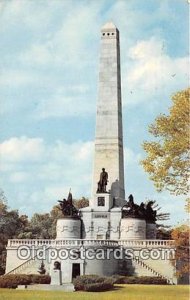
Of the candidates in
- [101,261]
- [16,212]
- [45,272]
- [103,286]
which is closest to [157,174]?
[103,286]

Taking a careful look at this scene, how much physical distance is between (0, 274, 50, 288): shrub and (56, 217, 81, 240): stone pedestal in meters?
6.81

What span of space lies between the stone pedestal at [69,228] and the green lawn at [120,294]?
10.7 metres

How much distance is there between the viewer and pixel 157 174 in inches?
840

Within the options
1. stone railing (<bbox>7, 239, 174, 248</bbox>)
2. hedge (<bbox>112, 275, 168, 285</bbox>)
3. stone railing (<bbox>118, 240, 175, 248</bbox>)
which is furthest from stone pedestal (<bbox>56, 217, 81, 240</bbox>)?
hedge (<bbox>112, 275, 168, 285</bbox>)

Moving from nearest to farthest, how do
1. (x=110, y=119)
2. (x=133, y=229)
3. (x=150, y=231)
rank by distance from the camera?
(x=133, y=229), (x=150, y=231), (x=110, y=119)

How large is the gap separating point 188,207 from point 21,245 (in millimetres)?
20761

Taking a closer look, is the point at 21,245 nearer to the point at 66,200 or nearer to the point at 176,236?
the point at 66,200

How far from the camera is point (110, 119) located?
41719mm

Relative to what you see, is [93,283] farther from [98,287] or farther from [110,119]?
[110,119]

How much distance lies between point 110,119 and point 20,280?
14.6 m

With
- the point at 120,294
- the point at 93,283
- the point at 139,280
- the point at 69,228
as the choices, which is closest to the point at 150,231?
the point at 69,228

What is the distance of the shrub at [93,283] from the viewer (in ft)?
91.8

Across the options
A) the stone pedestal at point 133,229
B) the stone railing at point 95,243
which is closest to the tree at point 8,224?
the stone railing at point 95,243

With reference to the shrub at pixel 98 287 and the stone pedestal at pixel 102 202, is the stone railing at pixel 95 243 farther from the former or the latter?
the shrub at pixel 98 287
